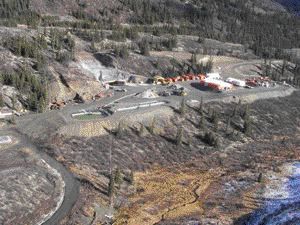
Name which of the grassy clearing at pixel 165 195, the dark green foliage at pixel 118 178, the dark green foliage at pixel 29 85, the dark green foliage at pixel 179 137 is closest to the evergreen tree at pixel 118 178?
the dark green foliage at pixel 118 178

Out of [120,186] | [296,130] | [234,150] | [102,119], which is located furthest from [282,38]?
[120,186]

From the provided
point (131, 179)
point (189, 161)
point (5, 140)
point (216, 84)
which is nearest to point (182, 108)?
point (189, 161)

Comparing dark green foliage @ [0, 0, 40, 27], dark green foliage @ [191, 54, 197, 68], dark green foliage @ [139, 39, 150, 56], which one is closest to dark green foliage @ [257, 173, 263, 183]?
dark green foliage @ [191, 54, 197, 68]

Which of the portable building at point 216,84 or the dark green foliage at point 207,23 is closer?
the portable building at point 216,84

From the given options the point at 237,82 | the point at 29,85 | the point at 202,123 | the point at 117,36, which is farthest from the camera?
the point at 117,36

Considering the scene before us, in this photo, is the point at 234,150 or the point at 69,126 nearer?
the point at 69,126

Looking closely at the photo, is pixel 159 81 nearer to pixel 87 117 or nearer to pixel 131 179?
pixel 87 117

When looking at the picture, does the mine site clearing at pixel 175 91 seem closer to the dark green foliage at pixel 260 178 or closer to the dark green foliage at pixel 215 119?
the dark green foliage at pixel 215 119

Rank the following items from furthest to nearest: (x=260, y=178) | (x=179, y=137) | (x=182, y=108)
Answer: (x=182, y=108)
(x=179, y=137)
(x=260, y=178)

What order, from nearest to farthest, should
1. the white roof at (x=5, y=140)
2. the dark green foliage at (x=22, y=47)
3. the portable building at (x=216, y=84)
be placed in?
the white roof at (x=5, y=140) → the dark green foliage at (x=22, y=47) → the portable building at (x=216, y=84)

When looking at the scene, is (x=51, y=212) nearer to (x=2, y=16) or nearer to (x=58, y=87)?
(x=58, y=87)

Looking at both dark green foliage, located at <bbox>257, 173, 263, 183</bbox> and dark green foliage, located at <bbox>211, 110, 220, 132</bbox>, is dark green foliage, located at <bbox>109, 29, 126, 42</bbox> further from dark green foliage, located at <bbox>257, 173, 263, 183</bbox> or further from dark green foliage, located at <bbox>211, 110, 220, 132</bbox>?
dark green foliage, located at <bbox>257, 173, 263, 183</bbox>
